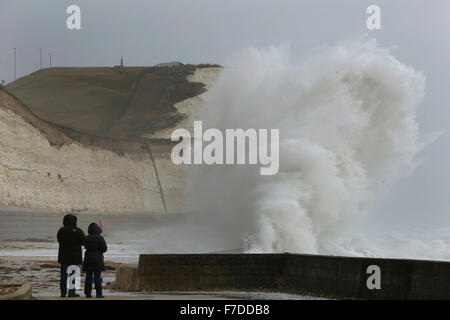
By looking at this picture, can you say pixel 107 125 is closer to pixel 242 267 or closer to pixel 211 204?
pixel 211 204

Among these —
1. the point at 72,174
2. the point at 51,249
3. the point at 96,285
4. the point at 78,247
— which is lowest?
the point at 96,285

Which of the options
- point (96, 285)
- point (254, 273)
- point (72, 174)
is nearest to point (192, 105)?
point (72, 174)

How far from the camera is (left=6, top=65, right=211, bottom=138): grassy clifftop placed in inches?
5167

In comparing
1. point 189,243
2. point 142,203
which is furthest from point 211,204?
point 142,203

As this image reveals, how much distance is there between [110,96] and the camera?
548 feet

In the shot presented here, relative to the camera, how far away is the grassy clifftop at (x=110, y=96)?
131m

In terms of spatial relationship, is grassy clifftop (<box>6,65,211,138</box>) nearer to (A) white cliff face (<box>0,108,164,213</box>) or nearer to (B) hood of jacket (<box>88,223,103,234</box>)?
(A) white cliff face (<box>0,108,164,213</box>)

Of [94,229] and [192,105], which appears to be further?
[192,105]

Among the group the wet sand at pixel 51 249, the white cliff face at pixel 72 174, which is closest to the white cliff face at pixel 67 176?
the white cliff face at pixel 72 174

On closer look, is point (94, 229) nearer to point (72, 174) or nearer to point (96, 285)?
point (96, 285)

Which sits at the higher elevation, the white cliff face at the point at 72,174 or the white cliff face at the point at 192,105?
the white cliff face at the point at 192,105

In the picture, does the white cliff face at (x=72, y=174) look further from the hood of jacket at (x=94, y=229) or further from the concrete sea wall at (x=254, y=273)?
the hood of jacket at (x=94, y=229)
